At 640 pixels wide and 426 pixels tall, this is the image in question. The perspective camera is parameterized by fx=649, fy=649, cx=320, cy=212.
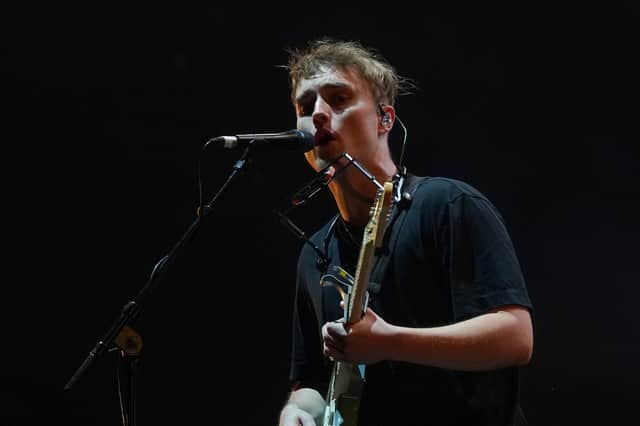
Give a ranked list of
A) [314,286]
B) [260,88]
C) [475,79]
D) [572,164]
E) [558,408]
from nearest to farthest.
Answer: [314,286]
[558,408]
[572,164]
[475,79]
[260,88]

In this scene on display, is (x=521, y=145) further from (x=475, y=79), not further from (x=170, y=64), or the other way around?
(x=170, y=64)

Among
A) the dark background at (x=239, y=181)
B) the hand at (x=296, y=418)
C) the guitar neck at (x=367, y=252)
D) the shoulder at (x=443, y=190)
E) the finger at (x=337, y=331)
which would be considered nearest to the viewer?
the guitar neck at (x=367, y=252)

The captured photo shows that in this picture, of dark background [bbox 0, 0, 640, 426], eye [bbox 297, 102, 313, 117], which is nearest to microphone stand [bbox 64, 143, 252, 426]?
eye [bbox 297, 102, 313, 117]

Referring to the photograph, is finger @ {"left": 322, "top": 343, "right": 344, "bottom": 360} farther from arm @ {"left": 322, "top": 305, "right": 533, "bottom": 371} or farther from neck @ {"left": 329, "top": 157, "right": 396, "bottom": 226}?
neck @ {"left": 329, "top": 157, "right": 396, "bottom": 226}

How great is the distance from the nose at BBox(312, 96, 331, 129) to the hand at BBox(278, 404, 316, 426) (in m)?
0.86

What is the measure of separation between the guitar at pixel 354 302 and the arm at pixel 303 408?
149mm

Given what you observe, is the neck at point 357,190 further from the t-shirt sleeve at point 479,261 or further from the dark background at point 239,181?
the dark background at point 239,181

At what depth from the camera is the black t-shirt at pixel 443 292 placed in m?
1.54

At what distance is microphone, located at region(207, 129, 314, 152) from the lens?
1775mm

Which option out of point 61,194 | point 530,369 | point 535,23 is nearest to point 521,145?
point 535,23

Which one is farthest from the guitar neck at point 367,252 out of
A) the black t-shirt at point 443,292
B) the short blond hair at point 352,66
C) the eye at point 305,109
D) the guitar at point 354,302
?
the short blond hair at point 352,66

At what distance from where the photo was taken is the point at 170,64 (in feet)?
9.98

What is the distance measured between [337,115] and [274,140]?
0.27 meters

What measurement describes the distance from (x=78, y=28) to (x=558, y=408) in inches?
104
